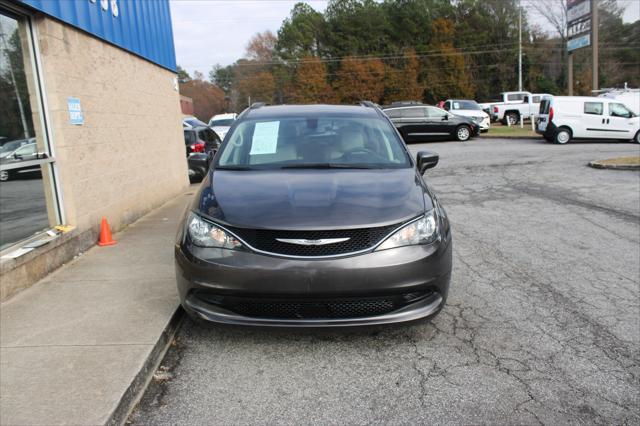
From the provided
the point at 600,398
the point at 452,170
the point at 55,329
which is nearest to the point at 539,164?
the point at 452,170

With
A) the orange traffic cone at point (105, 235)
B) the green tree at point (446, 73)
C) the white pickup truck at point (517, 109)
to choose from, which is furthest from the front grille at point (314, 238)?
the green tree at point (446, 73)

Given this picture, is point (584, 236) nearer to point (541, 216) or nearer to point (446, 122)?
point (541, 216)

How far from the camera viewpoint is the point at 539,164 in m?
13.2

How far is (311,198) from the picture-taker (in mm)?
3334

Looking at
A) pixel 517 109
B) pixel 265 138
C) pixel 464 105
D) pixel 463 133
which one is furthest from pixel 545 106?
pixel 265 138

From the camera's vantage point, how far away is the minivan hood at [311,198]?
122 inches

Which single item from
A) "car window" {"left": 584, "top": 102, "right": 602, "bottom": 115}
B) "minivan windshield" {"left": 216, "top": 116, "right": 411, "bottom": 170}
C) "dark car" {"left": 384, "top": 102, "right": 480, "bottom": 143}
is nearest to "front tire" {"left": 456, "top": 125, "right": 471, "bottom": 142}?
"dark car" {"left": 384, "top": 102, "right": 480, "bottom": 143}

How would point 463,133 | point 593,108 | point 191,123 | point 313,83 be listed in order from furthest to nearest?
point 313,83, point 191,123, point 463,133, point 593,108

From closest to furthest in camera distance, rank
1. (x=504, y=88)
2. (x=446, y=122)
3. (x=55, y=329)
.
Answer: (x=55, y=329), (x=446, y=122), (x=504, y=88)

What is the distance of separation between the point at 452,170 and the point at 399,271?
411 inches

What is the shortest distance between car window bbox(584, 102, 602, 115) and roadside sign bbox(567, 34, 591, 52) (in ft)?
34.6

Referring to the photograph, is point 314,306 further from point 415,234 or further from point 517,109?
point 517,109

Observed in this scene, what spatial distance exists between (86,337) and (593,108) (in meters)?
19.4

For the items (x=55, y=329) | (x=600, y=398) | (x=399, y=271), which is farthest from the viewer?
(x=55, y=329)
